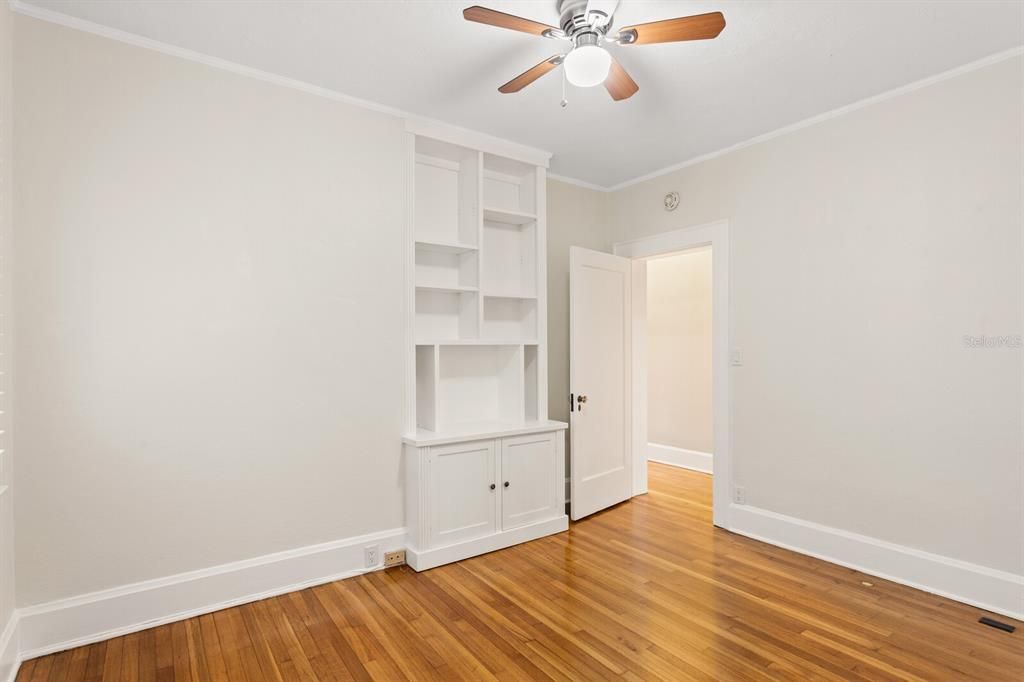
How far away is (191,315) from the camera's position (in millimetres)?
2605

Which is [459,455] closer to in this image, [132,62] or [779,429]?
[779,429]

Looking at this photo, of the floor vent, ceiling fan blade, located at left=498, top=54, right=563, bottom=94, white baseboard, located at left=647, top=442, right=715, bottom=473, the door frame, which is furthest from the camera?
white baseboard, located at left=647, top=442, right=715, bottom=473

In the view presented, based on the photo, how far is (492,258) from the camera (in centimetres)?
394

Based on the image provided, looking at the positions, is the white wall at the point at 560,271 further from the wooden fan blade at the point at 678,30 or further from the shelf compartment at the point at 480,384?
the wooden fan blade at the point at 678,30

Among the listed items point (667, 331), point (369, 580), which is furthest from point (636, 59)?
point (667, 331)

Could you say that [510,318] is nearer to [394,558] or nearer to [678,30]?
[394,558]

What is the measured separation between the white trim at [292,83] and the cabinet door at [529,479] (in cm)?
207

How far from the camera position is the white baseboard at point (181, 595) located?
2238 millimetres

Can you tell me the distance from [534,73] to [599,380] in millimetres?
2493

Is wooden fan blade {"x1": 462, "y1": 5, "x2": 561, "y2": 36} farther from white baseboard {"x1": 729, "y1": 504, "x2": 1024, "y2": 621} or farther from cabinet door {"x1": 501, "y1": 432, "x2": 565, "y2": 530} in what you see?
white baseboard {"x1": 729, "y1": 504, "x2": 1024, "y2": 621}

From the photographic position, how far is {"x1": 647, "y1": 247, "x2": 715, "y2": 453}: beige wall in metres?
5.61

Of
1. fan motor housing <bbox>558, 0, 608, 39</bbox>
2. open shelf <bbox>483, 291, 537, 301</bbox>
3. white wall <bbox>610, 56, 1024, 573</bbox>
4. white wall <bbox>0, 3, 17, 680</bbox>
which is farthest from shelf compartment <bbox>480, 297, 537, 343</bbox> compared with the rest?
white wall <bbox>0, 3, 17, 680</bbox>

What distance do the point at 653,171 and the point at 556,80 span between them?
1758 mm

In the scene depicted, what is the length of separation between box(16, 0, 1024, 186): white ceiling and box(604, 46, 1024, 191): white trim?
0.19ft
